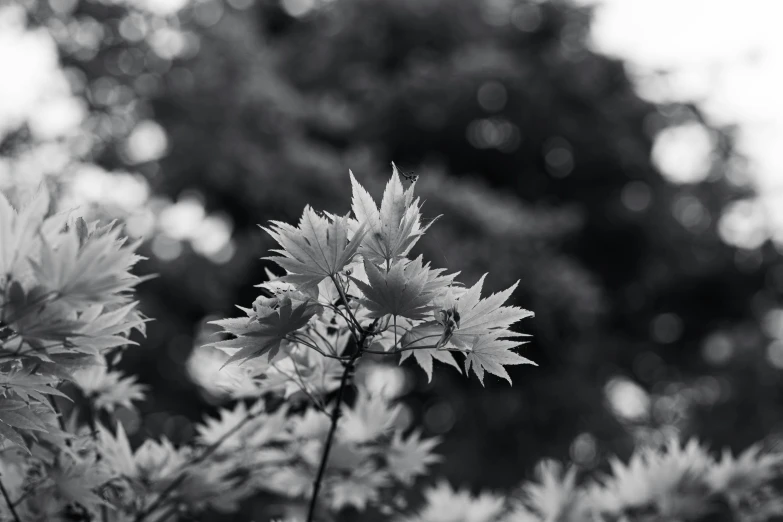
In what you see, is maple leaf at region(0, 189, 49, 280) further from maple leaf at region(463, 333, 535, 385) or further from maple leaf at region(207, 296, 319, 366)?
maple leaf at region(463, 333, 535, 385)

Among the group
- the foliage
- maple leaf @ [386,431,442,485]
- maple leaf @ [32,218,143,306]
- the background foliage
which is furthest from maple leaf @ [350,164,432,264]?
the background foliage

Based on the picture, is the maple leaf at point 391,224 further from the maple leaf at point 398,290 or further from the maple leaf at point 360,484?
the maple leaf at point 360,484

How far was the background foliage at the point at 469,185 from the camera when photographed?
7605 millimetres

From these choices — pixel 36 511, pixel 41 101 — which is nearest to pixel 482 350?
pixel 36 511

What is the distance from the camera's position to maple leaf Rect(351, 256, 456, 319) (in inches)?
38.1

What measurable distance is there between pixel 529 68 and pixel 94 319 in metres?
9.95

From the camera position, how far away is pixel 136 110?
8430 mm

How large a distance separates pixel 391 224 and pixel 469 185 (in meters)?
7.53

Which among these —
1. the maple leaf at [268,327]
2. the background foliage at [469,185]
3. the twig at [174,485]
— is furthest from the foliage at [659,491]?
the background foliage at [469,185]

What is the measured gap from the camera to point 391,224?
3.24ft

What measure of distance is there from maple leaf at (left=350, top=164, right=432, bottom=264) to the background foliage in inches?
216

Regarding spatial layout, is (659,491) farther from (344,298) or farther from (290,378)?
(344,298)

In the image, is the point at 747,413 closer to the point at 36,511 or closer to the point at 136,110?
the point at 136,110

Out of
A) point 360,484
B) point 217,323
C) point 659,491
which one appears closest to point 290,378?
point 217,323
